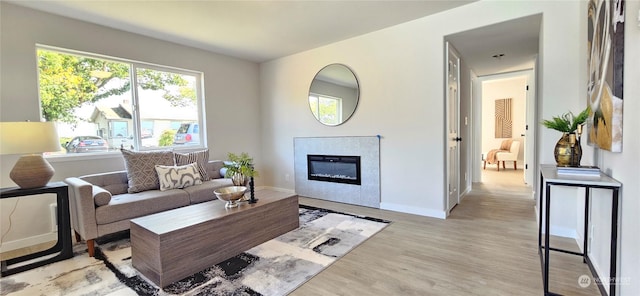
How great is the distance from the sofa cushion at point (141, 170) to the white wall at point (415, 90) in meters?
2.15

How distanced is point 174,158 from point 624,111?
161 inches

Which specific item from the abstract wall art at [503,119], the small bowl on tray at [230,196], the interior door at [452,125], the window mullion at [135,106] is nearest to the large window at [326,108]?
the interior door at [452,125]

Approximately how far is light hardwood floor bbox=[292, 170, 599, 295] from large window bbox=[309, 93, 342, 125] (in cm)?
163

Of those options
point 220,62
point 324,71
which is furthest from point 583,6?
point 220,62

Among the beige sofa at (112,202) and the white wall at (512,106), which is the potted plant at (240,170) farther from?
the white wall at (512,106)

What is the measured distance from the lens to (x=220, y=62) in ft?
15.2

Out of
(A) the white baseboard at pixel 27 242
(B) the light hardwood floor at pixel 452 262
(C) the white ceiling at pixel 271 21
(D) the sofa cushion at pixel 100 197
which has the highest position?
(C) the white ceiling at pixel 271 21

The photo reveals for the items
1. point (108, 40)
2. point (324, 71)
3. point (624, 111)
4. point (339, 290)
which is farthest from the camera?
point (324, 71)

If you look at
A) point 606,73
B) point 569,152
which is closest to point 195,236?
point 569,152

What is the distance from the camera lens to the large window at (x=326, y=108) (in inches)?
166

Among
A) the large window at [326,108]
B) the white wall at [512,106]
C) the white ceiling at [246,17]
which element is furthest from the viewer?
the white wall at [512,106]

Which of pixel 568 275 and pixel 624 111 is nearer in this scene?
pixel 624 111

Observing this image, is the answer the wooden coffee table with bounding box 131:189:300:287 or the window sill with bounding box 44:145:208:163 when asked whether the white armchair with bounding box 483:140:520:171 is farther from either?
the window sill with bounding box 44:145:208:163

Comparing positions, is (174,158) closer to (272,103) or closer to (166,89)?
(166,89)
